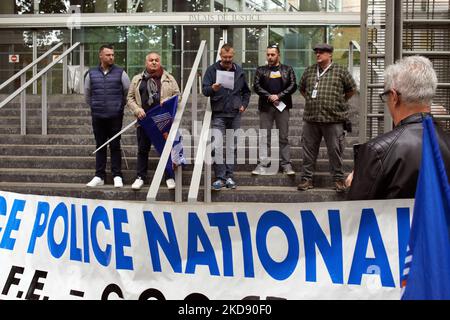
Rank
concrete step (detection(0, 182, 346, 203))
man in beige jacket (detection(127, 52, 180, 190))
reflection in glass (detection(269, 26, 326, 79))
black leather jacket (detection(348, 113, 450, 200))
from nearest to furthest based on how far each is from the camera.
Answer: black leather jacket (detection(348, 113, 450, 200)), concrete step (detection(0, 182, 346, 203)), man in beige jacket (detection(127, 52, 180, 190)), reflection in glass (detection(269, 26, 326, 79))

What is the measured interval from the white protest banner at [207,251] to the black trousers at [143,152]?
5082mm

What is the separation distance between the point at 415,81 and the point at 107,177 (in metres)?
7.09

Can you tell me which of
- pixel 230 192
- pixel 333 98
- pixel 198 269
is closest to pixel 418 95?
pixel 198 269

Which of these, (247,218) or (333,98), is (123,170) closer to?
(333,98)

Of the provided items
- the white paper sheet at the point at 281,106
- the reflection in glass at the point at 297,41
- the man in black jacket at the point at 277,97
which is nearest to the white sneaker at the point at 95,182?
the man in black jacket at the point at 277,97

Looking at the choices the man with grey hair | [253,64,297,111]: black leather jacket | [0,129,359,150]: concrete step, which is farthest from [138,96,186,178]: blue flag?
the man with grey hair

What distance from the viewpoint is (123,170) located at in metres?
10.0

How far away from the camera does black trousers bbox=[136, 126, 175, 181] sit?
9195mm

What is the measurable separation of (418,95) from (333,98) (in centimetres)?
523

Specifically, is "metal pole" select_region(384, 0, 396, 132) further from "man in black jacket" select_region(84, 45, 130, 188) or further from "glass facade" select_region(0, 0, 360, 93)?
"glass facade" select_region(0, 0, 360, 93)

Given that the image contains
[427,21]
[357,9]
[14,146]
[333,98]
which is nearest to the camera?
[427,21]

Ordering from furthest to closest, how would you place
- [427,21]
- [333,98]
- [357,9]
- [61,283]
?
[357,9] < [333,98] < [427,21] < [61,283]

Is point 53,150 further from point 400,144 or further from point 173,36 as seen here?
point 400,144

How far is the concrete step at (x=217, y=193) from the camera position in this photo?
28.5 ft
